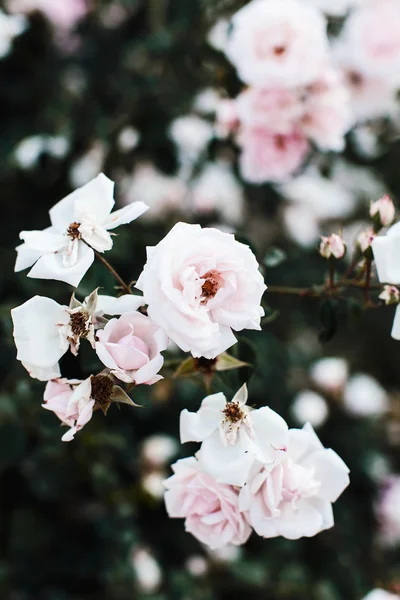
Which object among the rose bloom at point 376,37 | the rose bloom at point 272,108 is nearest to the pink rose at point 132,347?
the rose bloom at point 272,108

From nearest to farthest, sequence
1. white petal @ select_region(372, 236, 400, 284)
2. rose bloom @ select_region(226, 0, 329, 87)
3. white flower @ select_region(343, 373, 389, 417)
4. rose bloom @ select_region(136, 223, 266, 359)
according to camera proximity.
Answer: rose bloom @ select_region(136, 223, 266, 359) → white petal @ select_region(372, 236, 400, 284) → rose bloom @ select_region(226, 0, 329, 87) → white flower @ select_region(343, 373, 389, 417)

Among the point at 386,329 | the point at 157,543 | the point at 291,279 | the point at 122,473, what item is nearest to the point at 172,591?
the point at 157,543

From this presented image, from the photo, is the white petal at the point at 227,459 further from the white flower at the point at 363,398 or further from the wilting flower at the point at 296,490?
the white flower at the point at 363,398

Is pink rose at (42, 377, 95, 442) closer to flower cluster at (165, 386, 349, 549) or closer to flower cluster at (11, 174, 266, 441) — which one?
flower cluster at (11, 174, 266, 441)

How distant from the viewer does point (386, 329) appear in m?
2.38

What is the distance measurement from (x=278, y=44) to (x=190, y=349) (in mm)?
871

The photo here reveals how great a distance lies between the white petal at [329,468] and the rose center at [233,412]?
4.6 inches

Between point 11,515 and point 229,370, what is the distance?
113 centimetres

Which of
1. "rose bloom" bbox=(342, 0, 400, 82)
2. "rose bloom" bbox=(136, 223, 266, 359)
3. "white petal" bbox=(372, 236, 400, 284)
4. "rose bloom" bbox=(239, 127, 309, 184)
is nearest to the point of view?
"rose bloom" bbox=(136, 223, 266, 359)

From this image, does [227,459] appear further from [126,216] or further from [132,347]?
[126,216]

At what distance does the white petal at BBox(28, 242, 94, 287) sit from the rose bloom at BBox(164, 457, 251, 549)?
0.83 feet

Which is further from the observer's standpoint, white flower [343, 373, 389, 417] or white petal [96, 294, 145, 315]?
white flower [343, 373, 389, 417]

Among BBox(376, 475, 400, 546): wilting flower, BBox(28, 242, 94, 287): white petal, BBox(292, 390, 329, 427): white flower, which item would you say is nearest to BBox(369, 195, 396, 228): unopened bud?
BBox(28, 242, 94, 287): white petal

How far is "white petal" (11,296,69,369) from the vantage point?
70cm
